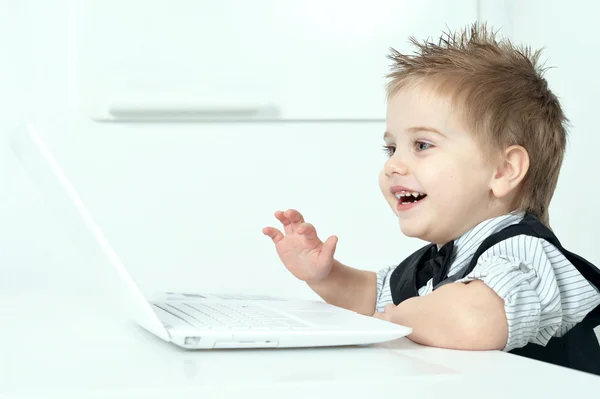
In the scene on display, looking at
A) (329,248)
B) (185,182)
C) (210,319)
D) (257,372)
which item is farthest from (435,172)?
(185,182)

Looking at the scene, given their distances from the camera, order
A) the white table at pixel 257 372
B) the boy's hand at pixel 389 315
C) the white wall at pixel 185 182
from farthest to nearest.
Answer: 1. the white wall at pixel 185 182
2. the boy's hand at pixel 389 315
3. the white table at pixel 257 372

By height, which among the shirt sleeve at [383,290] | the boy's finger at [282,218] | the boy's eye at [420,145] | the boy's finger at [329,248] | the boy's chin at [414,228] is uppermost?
the boy's eye at [420,145]

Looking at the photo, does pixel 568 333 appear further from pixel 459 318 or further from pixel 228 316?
pixel 228 316

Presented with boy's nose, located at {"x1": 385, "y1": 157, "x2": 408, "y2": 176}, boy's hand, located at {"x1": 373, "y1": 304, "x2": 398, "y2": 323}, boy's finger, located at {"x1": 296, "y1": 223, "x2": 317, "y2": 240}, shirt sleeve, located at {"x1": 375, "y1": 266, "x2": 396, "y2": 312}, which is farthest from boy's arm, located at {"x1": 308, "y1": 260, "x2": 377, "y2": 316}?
boy's hand, located at {"x1": 373, "y1": 304, "x2": 398, "y2": 323}

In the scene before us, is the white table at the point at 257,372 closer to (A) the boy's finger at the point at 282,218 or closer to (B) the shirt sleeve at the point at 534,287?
(B) the shirt sleeve at the point at 534,287

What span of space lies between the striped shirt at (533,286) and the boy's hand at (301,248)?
0.26 meters

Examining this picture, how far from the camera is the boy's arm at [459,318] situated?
0.83 metres

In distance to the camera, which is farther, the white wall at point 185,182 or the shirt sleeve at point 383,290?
the white wall at point 185,182

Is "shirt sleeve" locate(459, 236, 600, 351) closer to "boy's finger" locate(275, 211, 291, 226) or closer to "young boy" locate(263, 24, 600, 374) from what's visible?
"young boy" locate(263, 24, 600, 374)

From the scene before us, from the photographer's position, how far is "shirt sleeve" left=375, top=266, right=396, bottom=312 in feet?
4.56

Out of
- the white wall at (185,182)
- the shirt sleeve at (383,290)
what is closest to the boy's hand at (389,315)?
the shirt sleeve at (383,290)

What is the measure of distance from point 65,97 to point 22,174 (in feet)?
0.68

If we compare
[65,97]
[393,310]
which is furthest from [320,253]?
[65,97]

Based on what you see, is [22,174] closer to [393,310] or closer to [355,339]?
[393,310]
